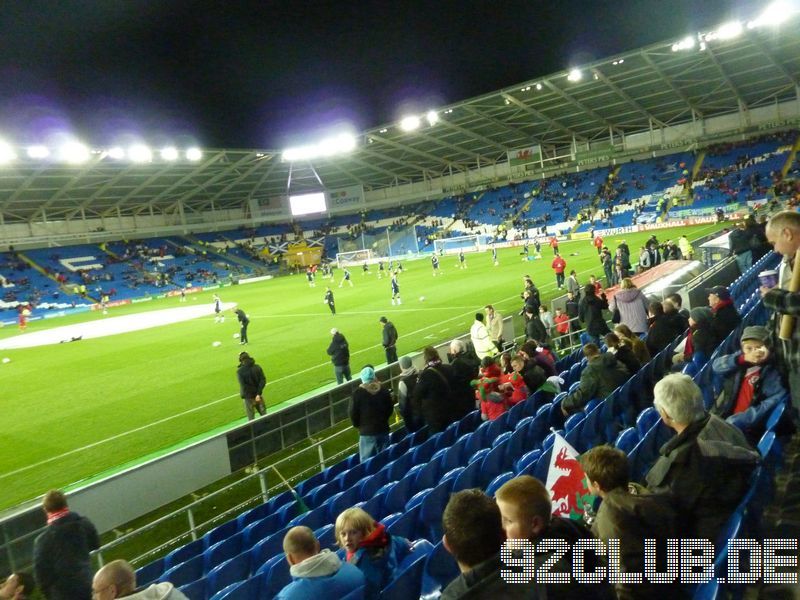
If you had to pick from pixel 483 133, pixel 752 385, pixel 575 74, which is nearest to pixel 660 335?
pixel 752 385

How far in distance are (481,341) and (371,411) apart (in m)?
4.52

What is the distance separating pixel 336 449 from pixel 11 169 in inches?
1830

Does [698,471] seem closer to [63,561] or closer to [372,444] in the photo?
[63,561]

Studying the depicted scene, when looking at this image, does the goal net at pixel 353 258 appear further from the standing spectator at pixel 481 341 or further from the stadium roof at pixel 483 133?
the standing spectator at pixel 481 341

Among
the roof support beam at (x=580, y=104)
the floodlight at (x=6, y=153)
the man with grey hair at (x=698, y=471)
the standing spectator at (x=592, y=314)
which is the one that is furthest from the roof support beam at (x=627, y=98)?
the man with grey hair at (x=698, y=471)

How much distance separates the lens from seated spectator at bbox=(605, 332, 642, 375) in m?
7.15

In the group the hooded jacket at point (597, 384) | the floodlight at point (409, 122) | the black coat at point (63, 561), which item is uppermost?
the floodlight at point (409, 122)

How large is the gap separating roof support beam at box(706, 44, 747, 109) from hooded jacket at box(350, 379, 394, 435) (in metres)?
44.4

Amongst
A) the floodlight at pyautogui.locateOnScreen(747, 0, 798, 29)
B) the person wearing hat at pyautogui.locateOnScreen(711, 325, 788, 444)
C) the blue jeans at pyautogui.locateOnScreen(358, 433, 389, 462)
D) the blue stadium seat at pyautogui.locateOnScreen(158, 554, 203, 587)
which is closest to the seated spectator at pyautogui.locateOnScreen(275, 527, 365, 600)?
the blue stadium seat at pyautogui.locateOnScreen(158, 554, 203, 587)

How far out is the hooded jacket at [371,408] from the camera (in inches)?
312

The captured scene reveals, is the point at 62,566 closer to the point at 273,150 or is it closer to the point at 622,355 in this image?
the point at 622,355

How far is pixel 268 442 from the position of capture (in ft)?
33.0

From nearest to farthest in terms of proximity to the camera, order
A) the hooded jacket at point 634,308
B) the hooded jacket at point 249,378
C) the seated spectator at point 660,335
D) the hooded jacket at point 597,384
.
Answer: the hooded jacket at point 597,384 → the seated spectator at point 660,335 → the hooded jacket at point 634,308 → the hooded jacket at point 249,378

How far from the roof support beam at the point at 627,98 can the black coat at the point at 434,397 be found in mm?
43616
